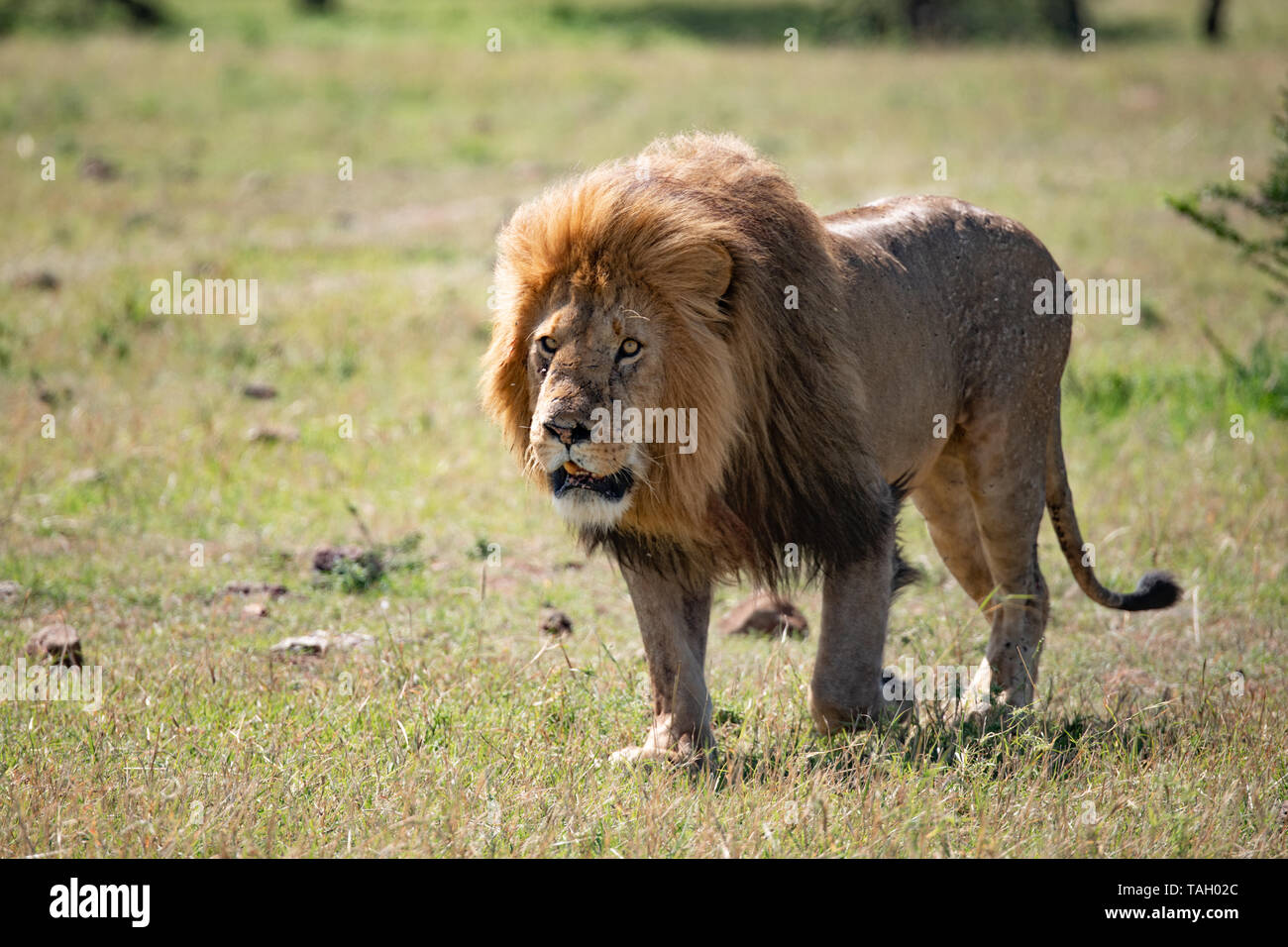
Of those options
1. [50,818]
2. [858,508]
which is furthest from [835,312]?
[50,818]

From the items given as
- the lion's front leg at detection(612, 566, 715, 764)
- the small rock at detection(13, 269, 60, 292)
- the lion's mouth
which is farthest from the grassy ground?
the lion's mouth

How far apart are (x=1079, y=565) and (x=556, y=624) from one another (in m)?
2.21

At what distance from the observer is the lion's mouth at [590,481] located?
12.6ft

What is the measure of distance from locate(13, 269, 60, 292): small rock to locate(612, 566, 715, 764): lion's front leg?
27.1 ft

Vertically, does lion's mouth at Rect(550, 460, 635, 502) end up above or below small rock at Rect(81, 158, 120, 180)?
below

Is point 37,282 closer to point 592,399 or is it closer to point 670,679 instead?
point 670,679

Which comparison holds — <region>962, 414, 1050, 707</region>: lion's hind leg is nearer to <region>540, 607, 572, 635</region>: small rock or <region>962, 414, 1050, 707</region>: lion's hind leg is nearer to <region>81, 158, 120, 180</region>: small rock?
<region>540, 607, 572, 635</region>: small rock

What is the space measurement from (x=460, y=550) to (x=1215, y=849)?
413 centimetres

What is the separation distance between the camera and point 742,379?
4.03 meters

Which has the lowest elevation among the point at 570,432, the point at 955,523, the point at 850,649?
the point at 850,649

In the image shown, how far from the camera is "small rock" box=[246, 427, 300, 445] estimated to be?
27.1ft

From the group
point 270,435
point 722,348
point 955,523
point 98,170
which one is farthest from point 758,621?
point 98,170

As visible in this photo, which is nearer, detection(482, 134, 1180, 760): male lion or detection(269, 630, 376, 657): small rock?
detection(482, 134, 1180, 760): male lion

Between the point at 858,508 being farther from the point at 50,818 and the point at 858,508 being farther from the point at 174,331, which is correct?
the point at 174,331
